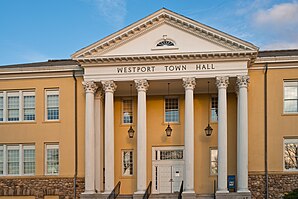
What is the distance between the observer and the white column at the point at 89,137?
31.1m

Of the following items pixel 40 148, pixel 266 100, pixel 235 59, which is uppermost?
pixel 235 59

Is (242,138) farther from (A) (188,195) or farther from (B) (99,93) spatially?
(B) (99,93)

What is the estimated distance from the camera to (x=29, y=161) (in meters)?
33.7

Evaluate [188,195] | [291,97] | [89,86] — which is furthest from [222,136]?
[89,86]

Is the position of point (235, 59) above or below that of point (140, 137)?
above

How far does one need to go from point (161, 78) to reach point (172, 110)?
3.78m

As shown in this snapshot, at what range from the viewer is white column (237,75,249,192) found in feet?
97.6

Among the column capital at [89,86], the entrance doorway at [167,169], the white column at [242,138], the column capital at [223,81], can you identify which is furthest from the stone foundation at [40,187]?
the column capital at [223,81]

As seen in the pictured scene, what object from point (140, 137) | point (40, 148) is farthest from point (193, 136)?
point (40, 148)

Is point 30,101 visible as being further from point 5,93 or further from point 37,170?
point 37,170

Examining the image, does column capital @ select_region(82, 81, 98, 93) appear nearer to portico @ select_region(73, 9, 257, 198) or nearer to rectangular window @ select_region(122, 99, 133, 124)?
portico @ select_region(73, 9, 257, 198)

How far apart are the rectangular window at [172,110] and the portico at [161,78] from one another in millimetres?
1828

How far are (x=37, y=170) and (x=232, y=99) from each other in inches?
477

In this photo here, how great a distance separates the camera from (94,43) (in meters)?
31.2
